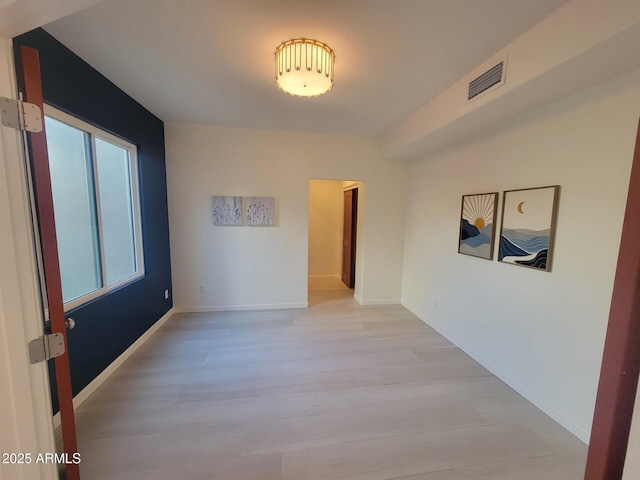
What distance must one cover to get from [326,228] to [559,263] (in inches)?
190

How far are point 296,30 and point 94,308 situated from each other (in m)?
2.73

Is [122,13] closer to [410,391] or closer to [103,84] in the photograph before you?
[103,84]

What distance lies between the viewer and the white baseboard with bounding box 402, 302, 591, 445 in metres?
1.88

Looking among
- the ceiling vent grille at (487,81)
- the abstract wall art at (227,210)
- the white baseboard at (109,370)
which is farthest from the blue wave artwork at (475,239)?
the white baseboard at (109,370)

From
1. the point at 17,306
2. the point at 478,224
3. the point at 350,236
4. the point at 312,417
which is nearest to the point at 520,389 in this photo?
the point at 478,224

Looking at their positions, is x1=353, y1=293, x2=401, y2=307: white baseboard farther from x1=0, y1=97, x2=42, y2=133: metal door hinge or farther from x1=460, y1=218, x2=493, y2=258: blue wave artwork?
x1=0, y1=97, x2=42, y2=133: metal door hinge

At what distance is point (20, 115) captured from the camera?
908mm

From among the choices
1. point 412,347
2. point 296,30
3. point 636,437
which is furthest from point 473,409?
point 296,30

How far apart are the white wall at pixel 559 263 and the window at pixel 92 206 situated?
3.78 m

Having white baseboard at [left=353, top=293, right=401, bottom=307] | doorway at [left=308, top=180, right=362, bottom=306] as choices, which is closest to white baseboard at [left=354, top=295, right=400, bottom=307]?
white baseboard at [left=353, top=293, right=401, bottom=307]

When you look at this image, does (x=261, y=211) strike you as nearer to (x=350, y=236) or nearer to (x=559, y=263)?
(x=350, y=236)

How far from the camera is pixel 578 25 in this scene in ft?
4.66

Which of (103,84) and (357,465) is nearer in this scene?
(357,465)

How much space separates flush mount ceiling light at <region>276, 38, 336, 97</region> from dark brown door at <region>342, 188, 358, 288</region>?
11.5 feet
